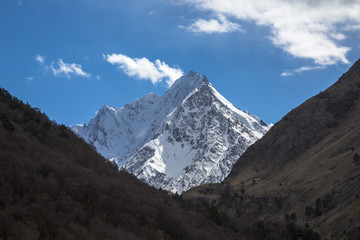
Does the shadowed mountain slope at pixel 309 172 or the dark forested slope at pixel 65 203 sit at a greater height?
the shadowed mountain slope at pixel 309 172

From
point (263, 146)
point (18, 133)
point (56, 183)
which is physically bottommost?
point (56, 183)

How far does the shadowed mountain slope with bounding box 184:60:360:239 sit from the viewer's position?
3132 inches

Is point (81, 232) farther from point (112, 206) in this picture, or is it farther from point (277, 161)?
point (277, 161)

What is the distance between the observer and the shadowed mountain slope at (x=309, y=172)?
79.6 m

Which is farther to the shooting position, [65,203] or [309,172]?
[309,172]

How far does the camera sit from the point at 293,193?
363 feet

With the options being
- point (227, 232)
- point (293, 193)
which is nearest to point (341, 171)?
point (293, 193)

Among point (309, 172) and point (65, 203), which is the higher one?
point (309, 172)

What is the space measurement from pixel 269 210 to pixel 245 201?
546 inches

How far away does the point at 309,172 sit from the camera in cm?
11975

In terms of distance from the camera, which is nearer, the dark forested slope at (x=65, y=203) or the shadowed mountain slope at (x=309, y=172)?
the dark forested slope at (x=65, y=203)

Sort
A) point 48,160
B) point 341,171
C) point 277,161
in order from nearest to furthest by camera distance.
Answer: point 48,160
point 341,171
point 277,161

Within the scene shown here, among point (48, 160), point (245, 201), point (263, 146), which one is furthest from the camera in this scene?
point (263, 146)

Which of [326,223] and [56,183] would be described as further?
[326,223]
